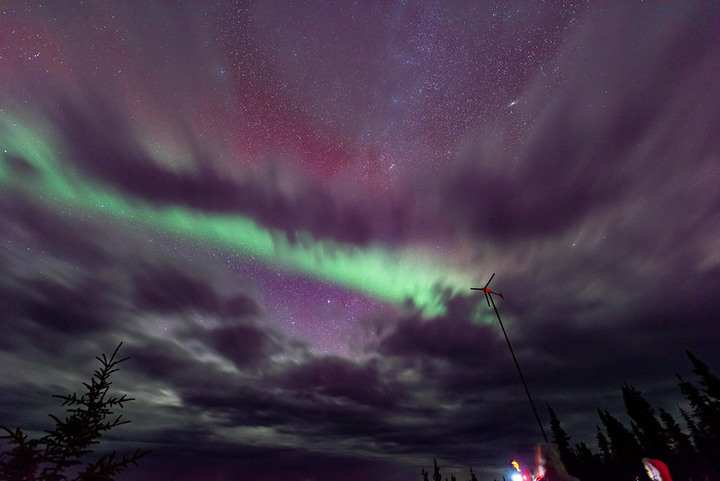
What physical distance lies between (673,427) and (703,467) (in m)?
15.9

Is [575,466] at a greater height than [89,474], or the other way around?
[575,466]

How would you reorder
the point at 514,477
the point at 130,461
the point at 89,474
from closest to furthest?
1. the point at 89,474
2. the point at 130,461
3. the point at 514,477

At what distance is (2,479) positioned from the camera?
20.5 feet

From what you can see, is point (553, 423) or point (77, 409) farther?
point (553, 423)

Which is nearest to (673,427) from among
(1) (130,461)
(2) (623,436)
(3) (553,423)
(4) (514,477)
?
(2) (623,436)

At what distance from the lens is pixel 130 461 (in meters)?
7.36

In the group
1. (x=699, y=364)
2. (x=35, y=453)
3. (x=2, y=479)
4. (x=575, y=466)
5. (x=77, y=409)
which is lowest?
(x=2, y=479)

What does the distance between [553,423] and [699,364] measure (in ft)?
180

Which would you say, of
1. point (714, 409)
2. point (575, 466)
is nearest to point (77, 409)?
point (714, 409)

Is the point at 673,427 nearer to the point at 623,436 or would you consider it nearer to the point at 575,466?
the point at 623,436

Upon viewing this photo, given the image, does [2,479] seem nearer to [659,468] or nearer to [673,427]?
[659,468]

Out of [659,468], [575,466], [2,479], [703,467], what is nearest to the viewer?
[2,479]

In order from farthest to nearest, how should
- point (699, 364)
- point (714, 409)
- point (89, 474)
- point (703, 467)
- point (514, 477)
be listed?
1. point (703, 467)
2. point (699, 364)
3. point (714, 409)
4. point (514, 477)
5. point (89, 474)

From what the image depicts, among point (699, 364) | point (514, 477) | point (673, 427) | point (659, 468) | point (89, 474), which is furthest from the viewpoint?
point (673, 427)
